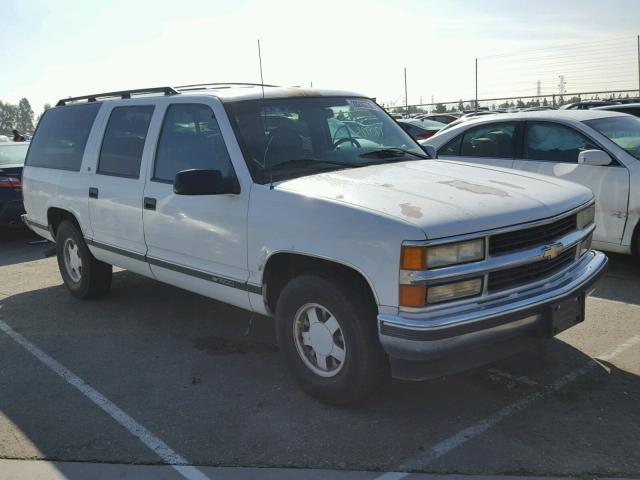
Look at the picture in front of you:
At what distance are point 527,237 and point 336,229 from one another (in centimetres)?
105

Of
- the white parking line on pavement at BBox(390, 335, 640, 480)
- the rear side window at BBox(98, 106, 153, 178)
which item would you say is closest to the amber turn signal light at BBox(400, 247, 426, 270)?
the white parking line on pavement at BBox(390, 335, 640, 480)

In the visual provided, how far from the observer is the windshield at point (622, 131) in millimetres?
6371

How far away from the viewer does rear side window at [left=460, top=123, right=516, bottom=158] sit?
7.07 metres

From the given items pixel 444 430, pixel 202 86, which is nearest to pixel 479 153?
pixel 202 86

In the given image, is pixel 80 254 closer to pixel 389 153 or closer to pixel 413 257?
pixel 389 153

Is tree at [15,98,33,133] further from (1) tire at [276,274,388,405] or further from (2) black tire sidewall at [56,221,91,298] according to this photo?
(1) tire at [276,274,388,405]

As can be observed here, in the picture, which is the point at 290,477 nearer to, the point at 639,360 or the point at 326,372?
the point at 326,372

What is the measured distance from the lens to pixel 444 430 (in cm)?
355

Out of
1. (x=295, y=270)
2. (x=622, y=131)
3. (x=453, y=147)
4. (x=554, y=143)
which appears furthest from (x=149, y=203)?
(x=622, y=131)

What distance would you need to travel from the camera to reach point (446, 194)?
367 centimetres

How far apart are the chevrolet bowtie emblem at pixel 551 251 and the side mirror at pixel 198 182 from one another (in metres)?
1.98

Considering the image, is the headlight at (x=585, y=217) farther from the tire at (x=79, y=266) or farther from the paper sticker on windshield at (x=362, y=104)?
the tire at (x=79, y=266)

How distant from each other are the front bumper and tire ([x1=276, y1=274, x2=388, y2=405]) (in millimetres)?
204

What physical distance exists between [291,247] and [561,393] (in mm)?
1866
